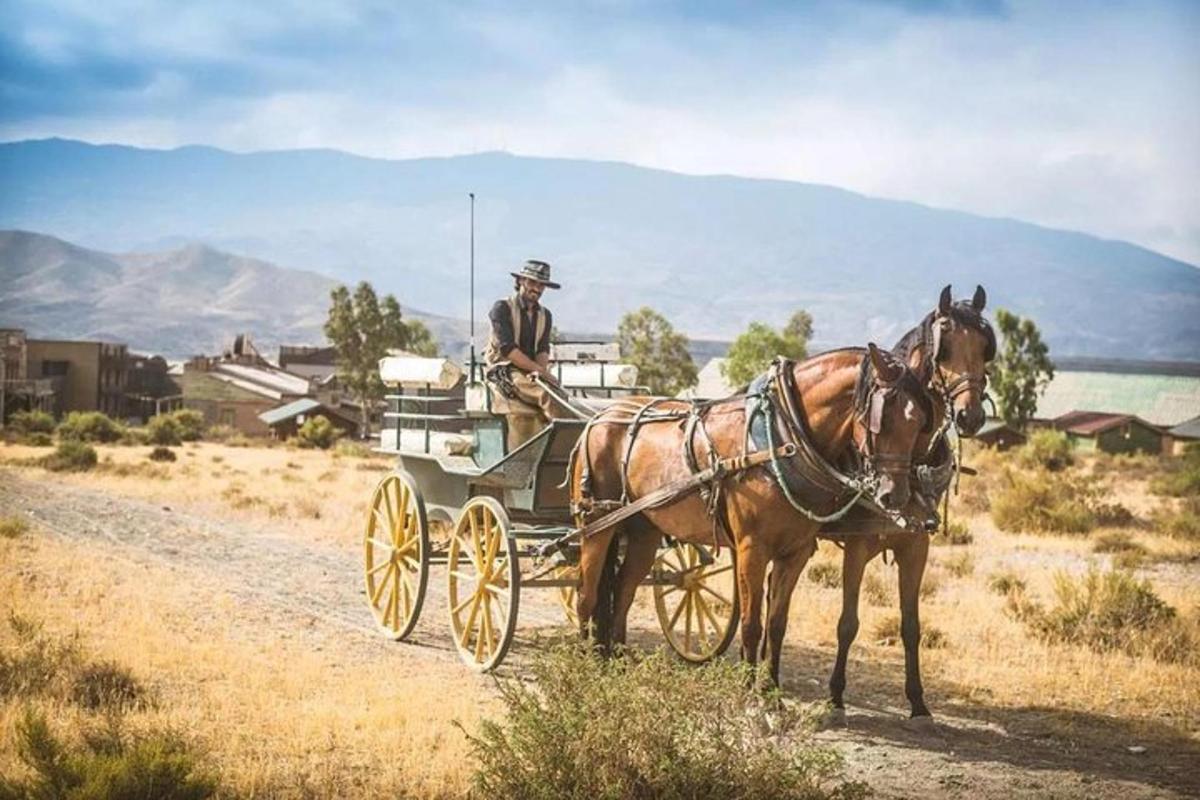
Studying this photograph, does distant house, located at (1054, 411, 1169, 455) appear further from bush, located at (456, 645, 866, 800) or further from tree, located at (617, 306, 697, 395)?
bush, located at (456, 645, 866, 800)

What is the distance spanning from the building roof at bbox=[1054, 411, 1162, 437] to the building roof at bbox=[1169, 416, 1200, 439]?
43.1 inches

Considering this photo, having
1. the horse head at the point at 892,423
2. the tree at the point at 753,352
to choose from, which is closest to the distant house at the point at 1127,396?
the tree at the point at 753,352

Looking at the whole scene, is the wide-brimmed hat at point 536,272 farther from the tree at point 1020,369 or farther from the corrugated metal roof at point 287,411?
the tree at point 1020,369

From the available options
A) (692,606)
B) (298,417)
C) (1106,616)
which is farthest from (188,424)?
(1106,616)

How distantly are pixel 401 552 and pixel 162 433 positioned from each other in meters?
→ 34.0

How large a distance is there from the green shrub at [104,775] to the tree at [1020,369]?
51.6m

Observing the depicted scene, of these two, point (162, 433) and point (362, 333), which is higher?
point (362, 333)

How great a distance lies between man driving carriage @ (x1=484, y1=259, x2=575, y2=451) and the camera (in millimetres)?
9344

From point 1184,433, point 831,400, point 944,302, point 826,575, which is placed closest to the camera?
point 944,302

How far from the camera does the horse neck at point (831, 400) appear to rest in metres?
7.15

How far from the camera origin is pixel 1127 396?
195 feet

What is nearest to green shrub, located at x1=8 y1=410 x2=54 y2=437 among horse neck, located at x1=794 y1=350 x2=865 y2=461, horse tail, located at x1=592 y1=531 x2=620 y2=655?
horse tail, located at x1=592 y1=531 x2=620 y2=655

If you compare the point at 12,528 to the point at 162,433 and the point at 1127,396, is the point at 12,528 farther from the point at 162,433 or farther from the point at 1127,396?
the point at 1127,396

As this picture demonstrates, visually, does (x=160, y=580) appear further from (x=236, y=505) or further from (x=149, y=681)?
(x=236, y=505)
